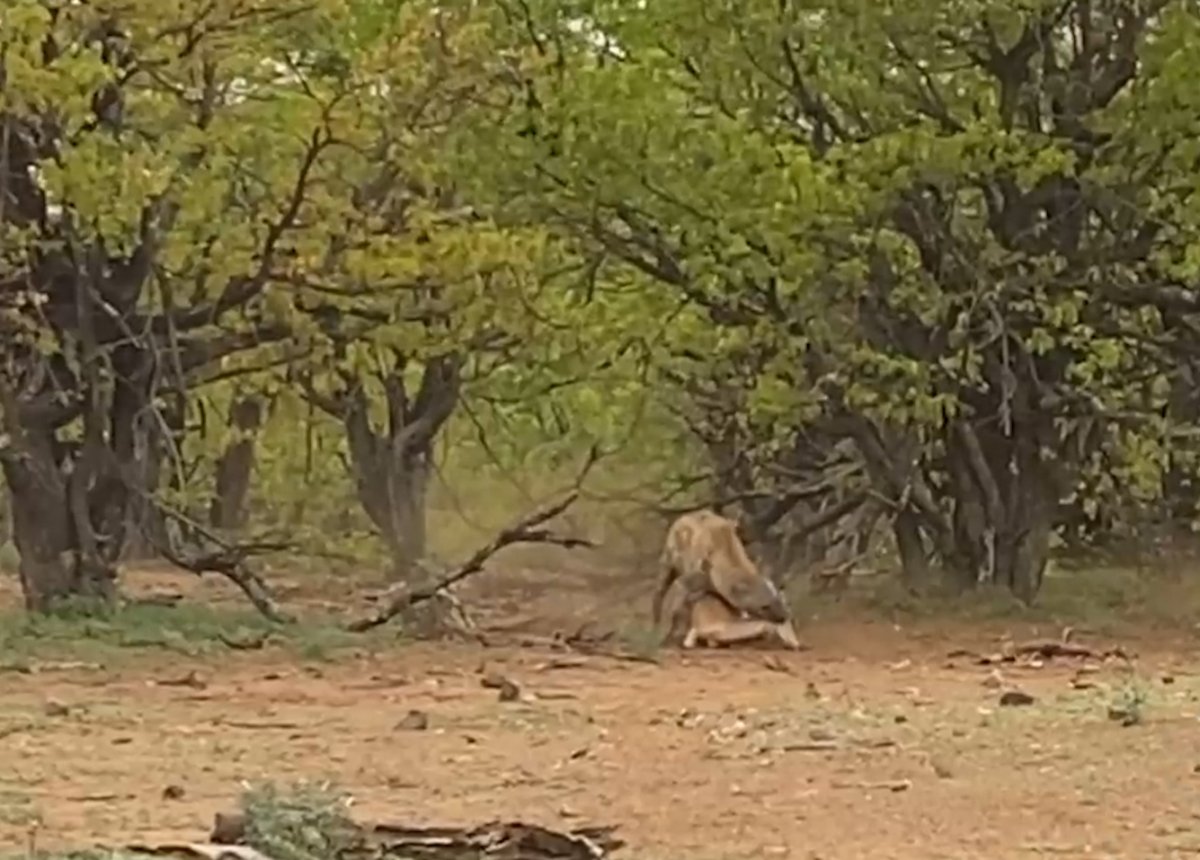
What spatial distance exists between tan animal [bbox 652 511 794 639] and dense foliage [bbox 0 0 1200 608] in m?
1.78

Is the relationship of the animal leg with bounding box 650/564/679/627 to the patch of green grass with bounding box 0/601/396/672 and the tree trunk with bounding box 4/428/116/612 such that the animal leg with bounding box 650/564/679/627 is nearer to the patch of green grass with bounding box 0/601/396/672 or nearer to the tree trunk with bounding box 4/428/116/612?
the patch of green grass with bounding box 0/601/396/672

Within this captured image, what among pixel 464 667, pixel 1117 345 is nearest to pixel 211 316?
pixel 464 667

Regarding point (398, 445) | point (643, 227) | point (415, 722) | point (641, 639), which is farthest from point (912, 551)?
point (415, 722)

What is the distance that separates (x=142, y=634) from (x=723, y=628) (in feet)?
12.3

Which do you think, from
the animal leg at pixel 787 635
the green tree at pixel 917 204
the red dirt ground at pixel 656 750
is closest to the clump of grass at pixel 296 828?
the red dirt ground at pixel 656 750

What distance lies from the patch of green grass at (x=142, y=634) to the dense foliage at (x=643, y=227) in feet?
2.07

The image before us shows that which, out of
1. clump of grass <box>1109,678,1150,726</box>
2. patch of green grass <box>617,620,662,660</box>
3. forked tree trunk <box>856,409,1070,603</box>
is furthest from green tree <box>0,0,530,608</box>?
clump of grass <box>1109,678,1150,726</box>

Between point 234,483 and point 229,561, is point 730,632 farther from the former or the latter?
point 234,483

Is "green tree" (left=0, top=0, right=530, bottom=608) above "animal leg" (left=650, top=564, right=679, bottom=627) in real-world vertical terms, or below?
above

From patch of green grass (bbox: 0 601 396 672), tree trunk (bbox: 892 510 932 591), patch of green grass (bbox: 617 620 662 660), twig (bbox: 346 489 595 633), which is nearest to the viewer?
patch of green grass (bbox: 0 601 396 672)

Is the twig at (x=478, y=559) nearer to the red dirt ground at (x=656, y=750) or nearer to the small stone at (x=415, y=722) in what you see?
the red dirt ground at (x=656, y=750)

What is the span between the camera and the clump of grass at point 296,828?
24.5 feet

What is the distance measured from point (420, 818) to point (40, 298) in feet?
29.9

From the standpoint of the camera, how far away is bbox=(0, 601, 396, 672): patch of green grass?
53.1ft
